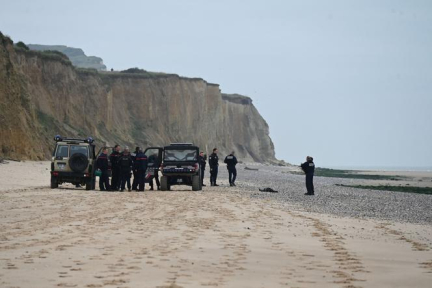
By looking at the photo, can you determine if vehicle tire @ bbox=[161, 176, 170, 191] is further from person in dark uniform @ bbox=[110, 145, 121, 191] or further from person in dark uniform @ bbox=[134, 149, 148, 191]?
person in dark uniform @ bbox=[110, 145, 121, 191]

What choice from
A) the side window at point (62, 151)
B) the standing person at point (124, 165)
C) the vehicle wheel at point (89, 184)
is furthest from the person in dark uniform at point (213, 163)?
the side window at point (62, 151)

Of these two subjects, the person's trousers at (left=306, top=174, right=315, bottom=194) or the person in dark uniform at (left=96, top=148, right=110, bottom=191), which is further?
the person's trousers at (left=306, top=174, right=315, bottom=194)

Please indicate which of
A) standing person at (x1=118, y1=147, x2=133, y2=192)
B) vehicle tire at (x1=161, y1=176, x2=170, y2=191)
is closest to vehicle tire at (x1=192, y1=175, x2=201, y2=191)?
vehicle tire at (x1=161, y1=176, x2=170, y2=191)

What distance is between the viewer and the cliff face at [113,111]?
53.2 m

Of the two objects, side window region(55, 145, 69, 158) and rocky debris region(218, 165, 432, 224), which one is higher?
side window region(55, 145, 69, 158)

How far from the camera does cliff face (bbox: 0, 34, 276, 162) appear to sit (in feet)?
174

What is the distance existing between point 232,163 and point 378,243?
24000 mm

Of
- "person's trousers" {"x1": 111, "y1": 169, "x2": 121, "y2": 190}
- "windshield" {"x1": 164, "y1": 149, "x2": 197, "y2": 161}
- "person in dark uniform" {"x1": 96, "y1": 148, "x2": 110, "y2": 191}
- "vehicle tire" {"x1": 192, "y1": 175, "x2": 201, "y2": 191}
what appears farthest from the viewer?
"windshield" {"x1": 164, "y1": 149, "x2": 197, "y2": 161}

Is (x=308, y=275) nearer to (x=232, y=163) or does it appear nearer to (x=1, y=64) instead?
(x=232, y=163)

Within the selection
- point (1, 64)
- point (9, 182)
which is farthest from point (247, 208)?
point (1, 64)

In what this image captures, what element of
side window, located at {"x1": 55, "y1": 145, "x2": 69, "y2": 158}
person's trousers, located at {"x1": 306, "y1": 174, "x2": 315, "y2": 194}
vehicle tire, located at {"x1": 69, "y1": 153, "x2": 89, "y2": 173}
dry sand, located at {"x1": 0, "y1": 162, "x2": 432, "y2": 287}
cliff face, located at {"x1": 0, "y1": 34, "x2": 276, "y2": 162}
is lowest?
dry sand, located at {"x1": 0, "y1": 162, "x2": 432, "y2": 287}

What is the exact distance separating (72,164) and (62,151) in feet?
2.76

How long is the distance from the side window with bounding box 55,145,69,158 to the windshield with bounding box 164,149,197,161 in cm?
437

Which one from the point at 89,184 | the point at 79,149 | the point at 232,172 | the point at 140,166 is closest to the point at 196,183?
the point at 140,166
